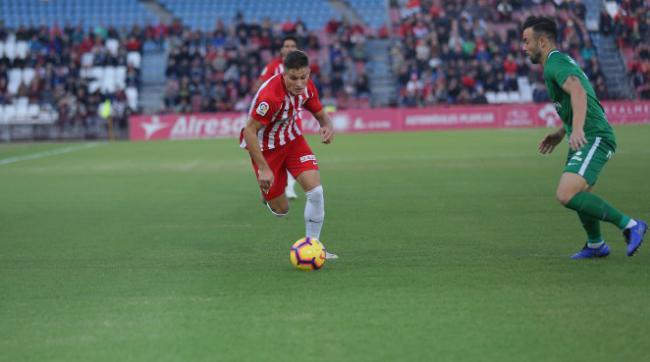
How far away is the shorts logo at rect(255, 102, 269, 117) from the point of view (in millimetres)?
7484

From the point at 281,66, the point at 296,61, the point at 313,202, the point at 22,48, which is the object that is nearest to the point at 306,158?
the point at 313,202

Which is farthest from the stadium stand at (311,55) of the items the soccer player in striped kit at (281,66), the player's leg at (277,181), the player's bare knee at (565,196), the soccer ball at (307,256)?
the soccer ball at (307,256)

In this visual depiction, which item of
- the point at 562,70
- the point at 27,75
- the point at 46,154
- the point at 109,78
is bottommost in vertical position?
the point at 27,75

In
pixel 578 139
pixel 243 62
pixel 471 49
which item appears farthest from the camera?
pixel 471 49

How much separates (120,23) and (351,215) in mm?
33078

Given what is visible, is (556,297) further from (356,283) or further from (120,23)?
(120,23)

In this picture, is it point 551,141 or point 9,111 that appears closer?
point 551,141

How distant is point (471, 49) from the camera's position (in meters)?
36.7

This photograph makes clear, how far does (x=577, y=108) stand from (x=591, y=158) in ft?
1.73

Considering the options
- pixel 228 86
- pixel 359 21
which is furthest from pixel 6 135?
pixel 359 21

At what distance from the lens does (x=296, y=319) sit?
18.3ft

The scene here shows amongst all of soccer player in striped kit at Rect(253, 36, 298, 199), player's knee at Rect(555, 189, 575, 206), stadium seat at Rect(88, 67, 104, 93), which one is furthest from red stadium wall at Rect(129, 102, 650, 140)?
player's knee at Rect(555, 189, 575, 206)

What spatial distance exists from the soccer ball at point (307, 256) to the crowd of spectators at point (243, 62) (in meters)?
26.5

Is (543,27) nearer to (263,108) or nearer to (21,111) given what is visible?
(263,108)
